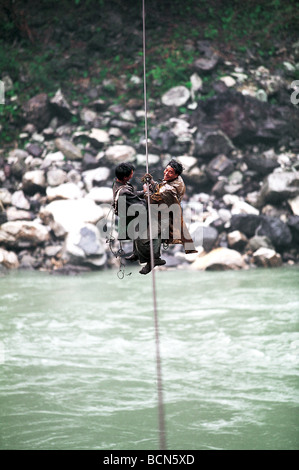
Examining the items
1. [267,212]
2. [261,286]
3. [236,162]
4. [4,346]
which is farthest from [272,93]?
[4,346]

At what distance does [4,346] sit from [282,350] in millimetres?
7545

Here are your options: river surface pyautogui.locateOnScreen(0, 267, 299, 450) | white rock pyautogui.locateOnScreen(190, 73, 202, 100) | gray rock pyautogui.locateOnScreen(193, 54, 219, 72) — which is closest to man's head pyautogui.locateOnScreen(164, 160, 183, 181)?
river surface pyautogui.locateOnScreen(0, 267, 299, 450)

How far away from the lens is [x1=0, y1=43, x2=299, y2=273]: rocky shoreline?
59.6 feet

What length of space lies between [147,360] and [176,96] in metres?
9.37

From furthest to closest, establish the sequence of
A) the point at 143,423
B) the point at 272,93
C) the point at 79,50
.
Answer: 1. the point at 79,50
2. the point at 272,93
3. the point at 143,423

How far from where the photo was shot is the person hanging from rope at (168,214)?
8.70 feet

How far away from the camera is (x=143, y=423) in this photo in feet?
45.6

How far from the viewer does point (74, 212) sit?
1803 cm

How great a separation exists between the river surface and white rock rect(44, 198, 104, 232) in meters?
1.75

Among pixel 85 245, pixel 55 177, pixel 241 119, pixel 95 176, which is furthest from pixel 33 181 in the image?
pixel 241 119

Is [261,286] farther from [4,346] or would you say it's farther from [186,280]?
[4,346]

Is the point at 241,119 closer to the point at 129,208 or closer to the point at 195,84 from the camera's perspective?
the point at 195,84

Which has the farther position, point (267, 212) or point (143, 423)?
point (267, 212)

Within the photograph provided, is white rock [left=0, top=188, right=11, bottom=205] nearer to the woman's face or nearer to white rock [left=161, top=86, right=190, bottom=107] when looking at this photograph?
white rock [left=161, top=86, right=190, bottom=107]
